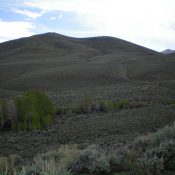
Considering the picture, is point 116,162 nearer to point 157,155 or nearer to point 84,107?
point 157,155

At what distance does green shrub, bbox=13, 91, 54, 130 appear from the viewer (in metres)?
27.2

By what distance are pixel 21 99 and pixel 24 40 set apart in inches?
4514

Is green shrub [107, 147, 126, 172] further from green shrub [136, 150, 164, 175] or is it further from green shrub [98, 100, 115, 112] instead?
green shrub [98, 100, 115, 112]

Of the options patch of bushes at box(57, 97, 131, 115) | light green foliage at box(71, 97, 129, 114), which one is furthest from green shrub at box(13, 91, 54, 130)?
light green foliage at box(71, 97, 129, 114)

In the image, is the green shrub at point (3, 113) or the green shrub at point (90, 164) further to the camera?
the green shrub at point (3, 113)

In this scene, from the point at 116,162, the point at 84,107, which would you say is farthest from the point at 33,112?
the point at 116,162

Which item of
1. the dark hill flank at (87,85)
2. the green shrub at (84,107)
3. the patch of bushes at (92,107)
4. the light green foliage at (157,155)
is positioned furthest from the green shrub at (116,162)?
the green shrub at (84,107)

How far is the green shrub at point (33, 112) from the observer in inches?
1070

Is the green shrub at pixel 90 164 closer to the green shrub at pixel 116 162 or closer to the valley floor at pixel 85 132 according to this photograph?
the green shrub at pixel 116 162

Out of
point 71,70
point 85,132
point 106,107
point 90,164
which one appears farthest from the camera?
point 71,70

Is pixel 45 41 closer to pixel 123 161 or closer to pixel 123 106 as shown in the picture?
pixel 123 106

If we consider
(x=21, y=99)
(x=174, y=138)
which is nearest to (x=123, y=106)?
(x=21, y=99)

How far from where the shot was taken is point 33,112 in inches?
1094

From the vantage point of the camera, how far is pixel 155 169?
7129 millimetres
